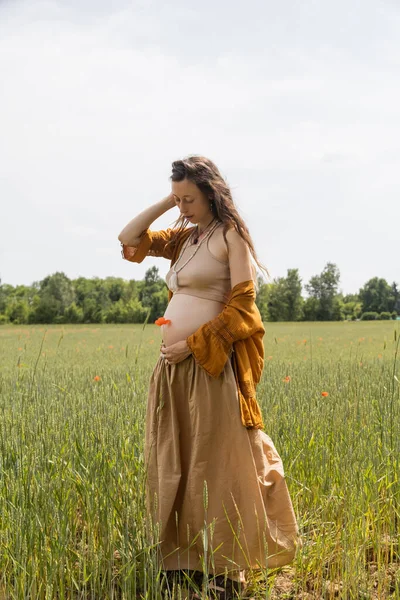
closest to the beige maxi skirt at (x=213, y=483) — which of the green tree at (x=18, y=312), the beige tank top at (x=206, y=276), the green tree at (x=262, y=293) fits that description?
the beige tank top at (x=206, y=276)

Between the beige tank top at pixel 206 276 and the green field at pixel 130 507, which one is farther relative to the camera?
the beige tank top at pixel 206 276

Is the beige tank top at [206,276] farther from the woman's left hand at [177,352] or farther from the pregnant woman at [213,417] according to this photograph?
the woman's left hand at [177,352]

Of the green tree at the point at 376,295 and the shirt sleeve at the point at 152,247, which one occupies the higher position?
the green tree at the point at 376,295

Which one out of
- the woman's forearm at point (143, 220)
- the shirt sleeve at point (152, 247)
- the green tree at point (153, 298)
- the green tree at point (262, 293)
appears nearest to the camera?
the woman's forearm at point (143, 220)

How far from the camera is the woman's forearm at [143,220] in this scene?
2.86 meters

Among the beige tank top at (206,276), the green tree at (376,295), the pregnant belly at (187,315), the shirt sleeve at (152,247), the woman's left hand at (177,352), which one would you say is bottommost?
the woman's left hand at (177,352)

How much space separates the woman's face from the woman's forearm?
4.9 inches

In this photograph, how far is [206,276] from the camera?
8.79 feet

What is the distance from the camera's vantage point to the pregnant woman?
8.44 feet

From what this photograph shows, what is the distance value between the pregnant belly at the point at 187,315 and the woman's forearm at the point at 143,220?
1.41ft

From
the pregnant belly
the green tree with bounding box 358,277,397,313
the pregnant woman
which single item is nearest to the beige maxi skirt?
the pregnant woman

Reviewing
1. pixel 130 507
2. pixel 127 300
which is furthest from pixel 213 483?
pixel 127 300

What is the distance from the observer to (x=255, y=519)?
2.58m

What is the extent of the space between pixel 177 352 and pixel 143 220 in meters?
0.71
